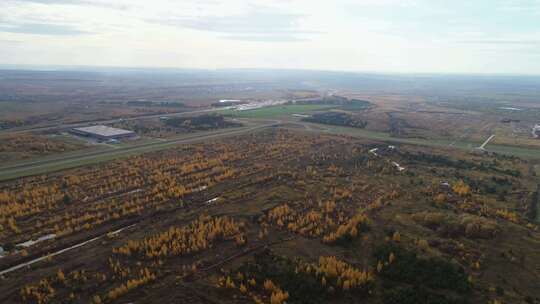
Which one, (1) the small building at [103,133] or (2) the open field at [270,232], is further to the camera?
(1) the small building at [103,133]

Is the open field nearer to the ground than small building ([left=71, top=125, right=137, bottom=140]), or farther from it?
nearer to the ground

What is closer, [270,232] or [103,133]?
[270,232]

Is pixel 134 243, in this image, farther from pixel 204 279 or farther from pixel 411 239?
pixel 411 239

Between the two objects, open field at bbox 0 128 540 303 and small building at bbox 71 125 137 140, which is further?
small building at bbox 71 125 137 140

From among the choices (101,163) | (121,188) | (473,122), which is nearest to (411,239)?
(121,188)

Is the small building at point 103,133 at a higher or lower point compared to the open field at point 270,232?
higher
